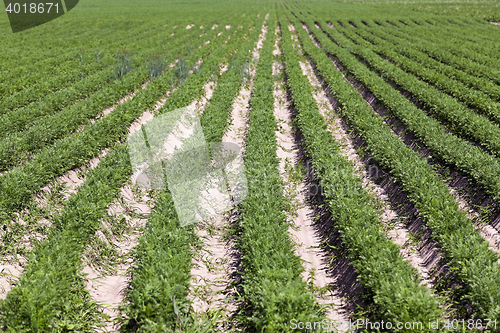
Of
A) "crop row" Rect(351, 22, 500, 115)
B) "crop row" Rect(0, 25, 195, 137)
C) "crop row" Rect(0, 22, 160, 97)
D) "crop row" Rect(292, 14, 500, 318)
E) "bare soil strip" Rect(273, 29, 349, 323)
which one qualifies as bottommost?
"bare soil strip" Rect(273, 29, 349, 323)

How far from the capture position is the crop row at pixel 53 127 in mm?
8452

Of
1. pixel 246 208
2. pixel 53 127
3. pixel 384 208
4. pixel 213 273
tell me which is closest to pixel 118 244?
pixel 213 273

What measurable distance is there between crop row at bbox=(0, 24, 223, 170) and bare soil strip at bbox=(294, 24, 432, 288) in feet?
28.9

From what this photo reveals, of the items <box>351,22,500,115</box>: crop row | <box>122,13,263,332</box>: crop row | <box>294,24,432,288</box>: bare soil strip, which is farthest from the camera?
<box>351,22,500,115</box>: crop row

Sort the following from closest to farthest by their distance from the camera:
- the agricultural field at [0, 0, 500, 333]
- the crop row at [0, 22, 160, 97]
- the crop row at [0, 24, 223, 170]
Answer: the agricultural field at [0, 0, 500, 333]
the crop row at [0, 24, 223, 170]
the crop row at [0, 22, 160, 97]

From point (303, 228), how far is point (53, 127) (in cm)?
831

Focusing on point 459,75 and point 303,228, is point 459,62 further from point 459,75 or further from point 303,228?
point 303,228

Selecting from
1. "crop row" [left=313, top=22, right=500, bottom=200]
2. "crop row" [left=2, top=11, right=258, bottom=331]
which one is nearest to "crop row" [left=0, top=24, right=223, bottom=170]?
"crop row" [left=2, top=11, right=258, bottom=331]

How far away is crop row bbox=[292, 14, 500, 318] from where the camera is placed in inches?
178

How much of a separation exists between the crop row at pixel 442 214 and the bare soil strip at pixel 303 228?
1964 millimetres

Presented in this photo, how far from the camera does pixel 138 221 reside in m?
7.02

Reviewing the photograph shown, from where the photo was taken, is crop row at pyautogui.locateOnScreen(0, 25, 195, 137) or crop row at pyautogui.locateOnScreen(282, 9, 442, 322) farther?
crop row at pyautogui.locateOnScreen(0, 25, 195, 137)

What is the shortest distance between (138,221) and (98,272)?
5.11 feet

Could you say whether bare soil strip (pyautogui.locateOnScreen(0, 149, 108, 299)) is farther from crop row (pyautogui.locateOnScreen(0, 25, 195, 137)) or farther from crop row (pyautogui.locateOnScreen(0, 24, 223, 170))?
crop row (pyautogui.locateOnScreen(0, 25, 195, 137))
